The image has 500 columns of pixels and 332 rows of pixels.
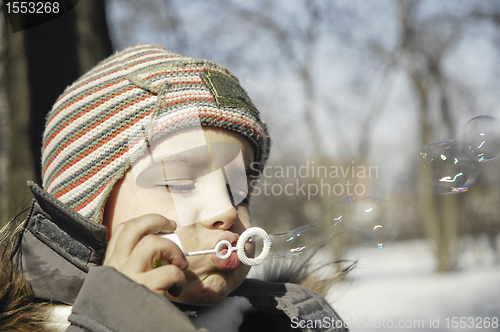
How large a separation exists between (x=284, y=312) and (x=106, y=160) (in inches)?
26.8

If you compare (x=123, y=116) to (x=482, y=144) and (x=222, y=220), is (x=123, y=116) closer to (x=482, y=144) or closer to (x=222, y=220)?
Result: (x=222, y=220)

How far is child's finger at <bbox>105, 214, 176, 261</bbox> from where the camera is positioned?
84 cm

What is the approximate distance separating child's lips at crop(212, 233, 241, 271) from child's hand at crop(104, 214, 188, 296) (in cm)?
11

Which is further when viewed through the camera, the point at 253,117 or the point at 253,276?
the point at 253,276

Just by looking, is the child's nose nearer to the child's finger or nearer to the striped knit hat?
the child's finger

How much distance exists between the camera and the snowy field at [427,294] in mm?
4480

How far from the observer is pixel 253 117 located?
1205mm

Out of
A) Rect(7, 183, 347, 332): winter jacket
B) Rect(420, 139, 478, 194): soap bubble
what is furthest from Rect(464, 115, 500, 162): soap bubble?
Rect(7, 183, 347, 332): winter jacket

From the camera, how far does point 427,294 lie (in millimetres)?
5930

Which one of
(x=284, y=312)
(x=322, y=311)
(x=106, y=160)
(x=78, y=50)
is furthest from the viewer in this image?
(x=78, y=50)

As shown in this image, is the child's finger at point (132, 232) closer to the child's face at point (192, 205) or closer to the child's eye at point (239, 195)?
the child's face at point (192, 205)

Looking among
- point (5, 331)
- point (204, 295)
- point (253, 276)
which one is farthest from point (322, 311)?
point (5, 331)

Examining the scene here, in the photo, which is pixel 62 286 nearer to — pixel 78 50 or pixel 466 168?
pixel 78 50

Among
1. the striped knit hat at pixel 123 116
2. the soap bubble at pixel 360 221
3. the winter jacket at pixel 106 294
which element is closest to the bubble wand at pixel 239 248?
the winter jacket at pixel 106 294
